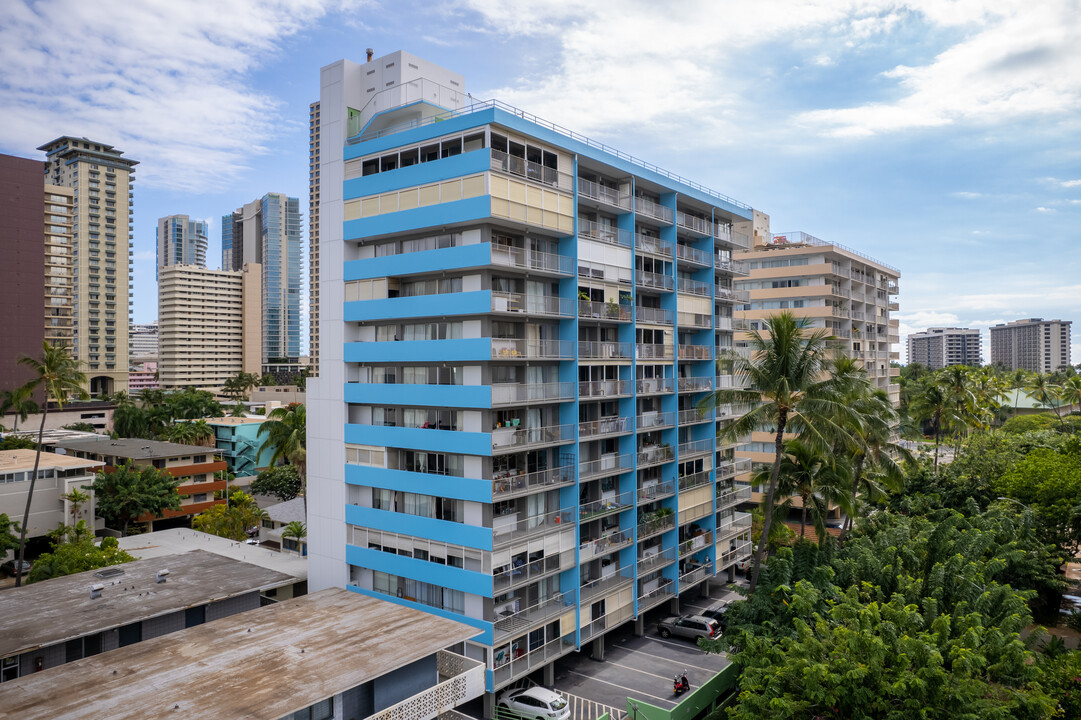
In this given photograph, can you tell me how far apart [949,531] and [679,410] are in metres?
17.0

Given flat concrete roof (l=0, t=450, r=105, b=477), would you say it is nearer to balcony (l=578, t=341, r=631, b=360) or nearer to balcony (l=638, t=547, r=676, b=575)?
balcony (l=578, t=341, r=631, b=360)

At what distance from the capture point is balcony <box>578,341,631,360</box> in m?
34.1

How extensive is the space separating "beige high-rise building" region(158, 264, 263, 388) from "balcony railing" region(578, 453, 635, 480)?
164 metres

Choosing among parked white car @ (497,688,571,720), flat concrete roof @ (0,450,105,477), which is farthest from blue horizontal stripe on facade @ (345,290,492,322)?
flat concrete roof @ (0,450,105,477)

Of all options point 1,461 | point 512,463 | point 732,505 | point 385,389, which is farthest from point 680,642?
point 1,461

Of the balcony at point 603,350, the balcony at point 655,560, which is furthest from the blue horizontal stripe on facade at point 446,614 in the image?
the balcony at point 603,350

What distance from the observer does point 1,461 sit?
53156 mm

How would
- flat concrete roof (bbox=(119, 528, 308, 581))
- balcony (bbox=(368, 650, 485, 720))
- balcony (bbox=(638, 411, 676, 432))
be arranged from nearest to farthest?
1. balcony (bbox=(368, 650, 485, 720))
2. balcony (bbox=(638, 411, 676, 432))
3. flat concrete roof (bbox=(119, 528, 308, 581))

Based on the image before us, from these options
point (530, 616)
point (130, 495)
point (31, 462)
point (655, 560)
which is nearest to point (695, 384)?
point (655, 560)

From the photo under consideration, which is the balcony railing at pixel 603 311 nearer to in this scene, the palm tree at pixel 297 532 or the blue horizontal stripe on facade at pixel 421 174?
the blue horizontal stripe on facade at pixel 421 174

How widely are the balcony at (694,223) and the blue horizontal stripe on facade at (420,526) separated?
930 inches

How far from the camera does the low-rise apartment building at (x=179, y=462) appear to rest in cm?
6288

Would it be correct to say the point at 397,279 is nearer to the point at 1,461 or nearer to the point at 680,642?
the point at 680,642

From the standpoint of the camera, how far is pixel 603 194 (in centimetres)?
3628
